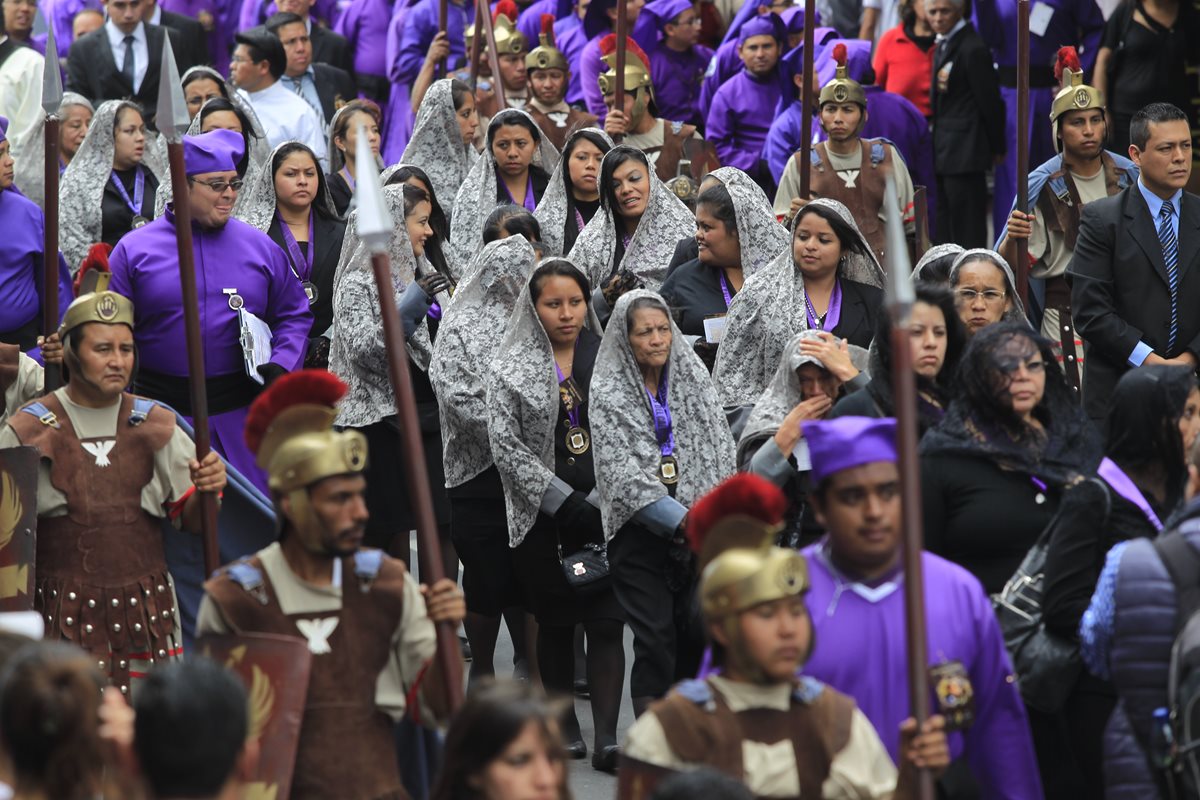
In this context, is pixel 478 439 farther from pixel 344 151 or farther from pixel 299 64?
pixel 299 64

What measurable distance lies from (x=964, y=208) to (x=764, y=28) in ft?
5.53

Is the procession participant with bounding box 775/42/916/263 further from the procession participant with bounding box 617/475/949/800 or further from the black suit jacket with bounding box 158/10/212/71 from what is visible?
the procession participant with bounding box 617/475/949/800

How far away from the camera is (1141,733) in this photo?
4.99 metres

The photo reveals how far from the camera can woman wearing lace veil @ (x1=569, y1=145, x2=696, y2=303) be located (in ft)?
33.0

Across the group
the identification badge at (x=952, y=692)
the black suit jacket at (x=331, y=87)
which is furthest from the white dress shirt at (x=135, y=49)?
the identification badge at (x=952, y=692)

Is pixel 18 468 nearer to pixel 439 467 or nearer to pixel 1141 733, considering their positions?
pixel 439 467

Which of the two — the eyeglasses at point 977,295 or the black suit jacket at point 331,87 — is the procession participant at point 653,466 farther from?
the black suit jacket at point 331,87

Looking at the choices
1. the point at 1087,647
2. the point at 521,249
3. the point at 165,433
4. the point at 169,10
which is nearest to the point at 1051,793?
the point at 1087,647

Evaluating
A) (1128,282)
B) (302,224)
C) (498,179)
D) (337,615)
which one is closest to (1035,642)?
(337,615)

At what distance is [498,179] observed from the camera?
11.1 meters

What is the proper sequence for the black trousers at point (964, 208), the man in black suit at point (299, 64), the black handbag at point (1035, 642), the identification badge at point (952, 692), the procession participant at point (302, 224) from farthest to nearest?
the man in black suit at point (299, 64)
the black trousers at point (964, 208)
the procession participant at point (302, 224)
the black handbag at point (1035, 642)
the identification badge at point (952, 692)

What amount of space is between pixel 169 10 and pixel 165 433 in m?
10.6

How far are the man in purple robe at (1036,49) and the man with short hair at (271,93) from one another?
403cm

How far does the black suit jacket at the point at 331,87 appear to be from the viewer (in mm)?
14508
